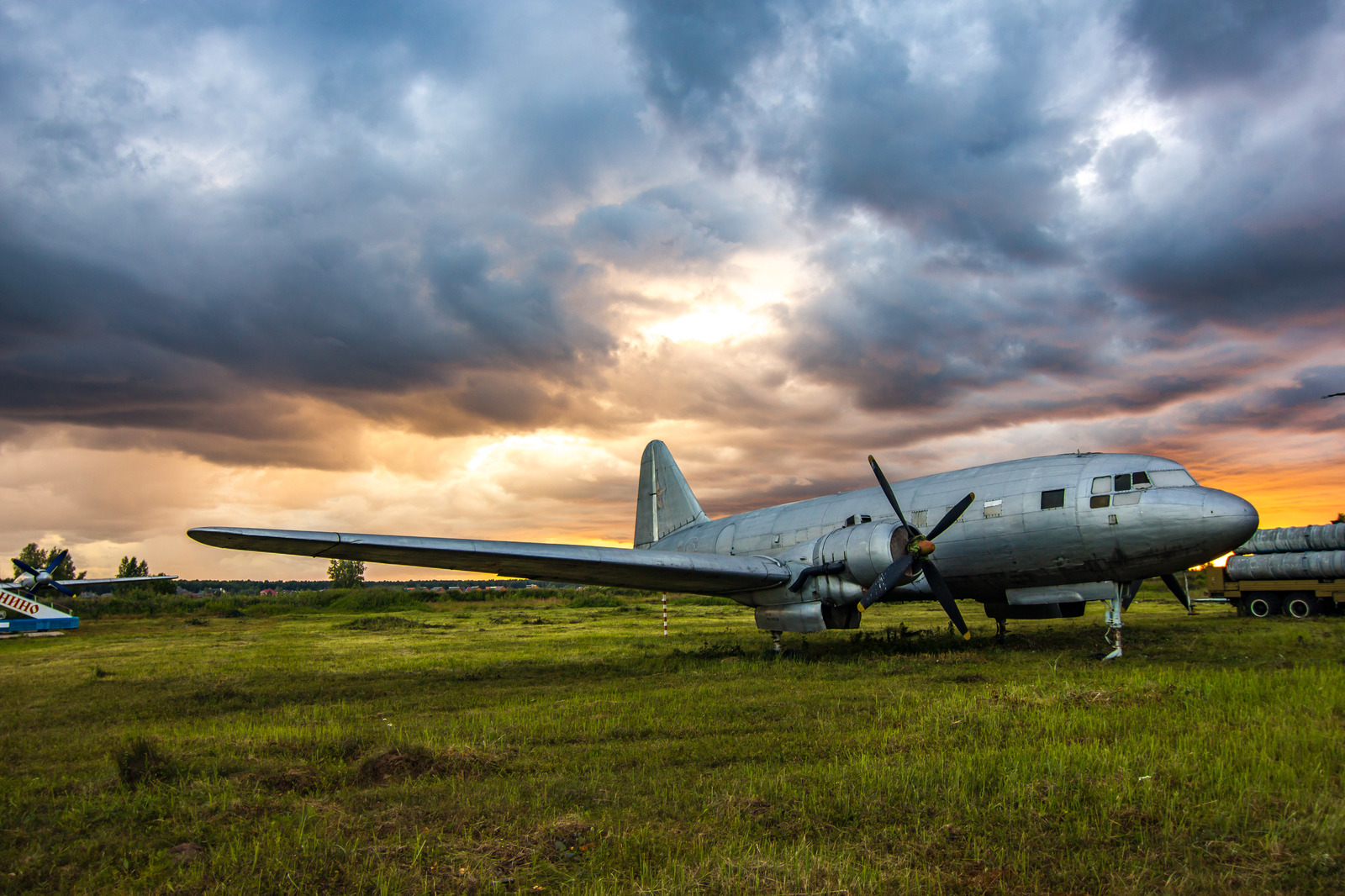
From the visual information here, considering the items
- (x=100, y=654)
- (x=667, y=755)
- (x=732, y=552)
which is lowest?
(x=100, y=654)

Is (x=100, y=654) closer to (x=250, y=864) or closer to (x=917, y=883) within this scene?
(x=250, y=864)

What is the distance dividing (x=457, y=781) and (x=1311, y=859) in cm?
679

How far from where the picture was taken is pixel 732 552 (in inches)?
840

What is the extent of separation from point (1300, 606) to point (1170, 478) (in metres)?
21.0

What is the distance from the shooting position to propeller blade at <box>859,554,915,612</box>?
50.4 feet

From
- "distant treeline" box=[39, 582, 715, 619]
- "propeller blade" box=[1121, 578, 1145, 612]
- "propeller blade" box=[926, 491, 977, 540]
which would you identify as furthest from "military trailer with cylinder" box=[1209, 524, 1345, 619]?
"distant treeline" box=[39, 582, 715, 619]

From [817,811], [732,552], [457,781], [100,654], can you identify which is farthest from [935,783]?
[100,654]

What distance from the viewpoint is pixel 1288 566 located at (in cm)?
2761

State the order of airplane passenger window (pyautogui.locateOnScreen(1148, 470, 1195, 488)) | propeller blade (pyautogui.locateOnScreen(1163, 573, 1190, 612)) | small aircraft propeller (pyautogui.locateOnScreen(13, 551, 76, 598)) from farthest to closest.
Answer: small aircraft propeller (pyautogui.locateOnScreen(13, 551, 76, 598))
propeller blade (pyautogui.locateOnScreen(1163, 573, 1190, 612))
airplane passenger window (pyautogui.locateOnScreen(1148, 470, 1195, 488))

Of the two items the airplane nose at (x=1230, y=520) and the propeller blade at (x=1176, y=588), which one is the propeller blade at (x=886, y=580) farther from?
the propeller blade at (x=1176, y=588)

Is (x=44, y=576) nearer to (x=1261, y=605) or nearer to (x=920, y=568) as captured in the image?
(x=920, y=568)

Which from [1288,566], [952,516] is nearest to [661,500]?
[952,516]

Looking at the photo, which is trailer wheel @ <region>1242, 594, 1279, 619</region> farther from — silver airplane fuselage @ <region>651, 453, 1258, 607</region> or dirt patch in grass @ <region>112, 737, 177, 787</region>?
dirt patch in grass @ <region>112, 737, 177, 787</region>

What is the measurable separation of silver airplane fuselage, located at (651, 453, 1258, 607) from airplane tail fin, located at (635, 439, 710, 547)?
322 inches
